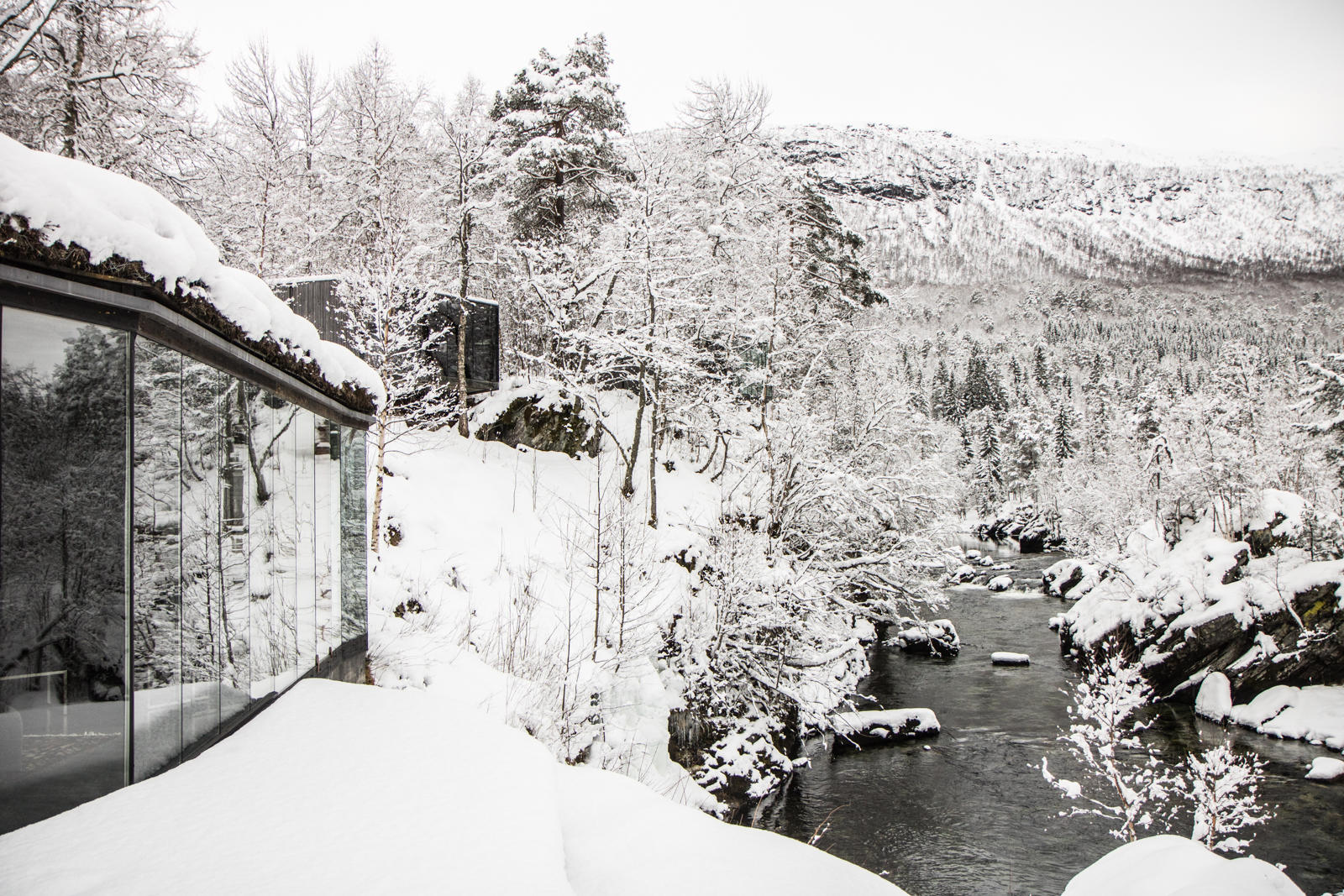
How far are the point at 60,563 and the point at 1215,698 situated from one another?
70.4 ft

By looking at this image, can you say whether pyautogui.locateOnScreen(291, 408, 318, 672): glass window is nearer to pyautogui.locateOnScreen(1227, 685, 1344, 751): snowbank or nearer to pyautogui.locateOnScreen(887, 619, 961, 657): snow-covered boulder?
pyautogui.locateOnScreen(887, 619, 961, 657): snow-covered boulder

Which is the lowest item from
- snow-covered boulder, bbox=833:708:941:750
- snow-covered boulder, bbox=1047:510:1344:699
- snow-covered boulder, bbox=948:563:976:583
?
snow-covered boulder, bbox=948:563:976:583

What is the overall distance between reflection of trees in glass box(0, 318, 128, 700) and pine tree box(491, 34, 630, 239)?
20.7 meters

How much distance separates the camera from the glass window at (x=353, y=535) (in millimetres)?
8125

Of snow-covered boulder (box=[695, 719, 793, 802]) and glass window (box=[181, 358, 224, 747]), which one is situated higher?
glass window (box=[181, 358, 224, 747])

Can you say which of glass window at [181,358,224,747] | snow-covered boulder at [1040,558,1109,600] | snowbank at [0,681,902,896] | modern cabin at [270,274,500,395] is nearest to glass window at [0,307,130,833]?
snowbank at [0,681,902,896]

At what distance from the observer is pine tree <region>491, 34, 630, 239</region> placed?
76.7 ft

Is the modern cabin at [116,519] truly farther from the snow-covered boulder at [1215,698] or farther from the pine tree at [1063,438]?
the pine tree at [1063,438]

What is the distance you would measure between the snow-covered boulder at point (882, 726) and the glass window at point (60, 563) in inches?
545

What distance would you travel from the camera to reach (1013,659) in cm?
2130

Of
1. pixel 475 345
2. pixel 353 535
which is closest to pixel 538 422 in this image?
pixel 475 345

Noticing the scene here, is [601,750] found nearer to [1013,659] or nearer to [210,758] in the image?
[210,758]

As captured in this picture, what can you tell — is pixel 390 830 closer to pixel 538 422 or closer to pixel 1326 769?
pixel 1326 769

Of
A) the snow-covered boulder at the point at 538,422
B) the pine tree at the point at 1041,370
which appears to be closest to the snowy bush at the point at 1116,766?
the snow-covered boulder at the point at 538,422
